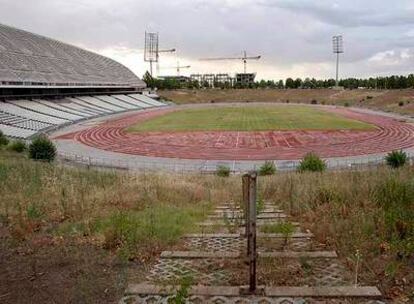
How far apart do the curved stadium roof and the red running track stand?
13818mm

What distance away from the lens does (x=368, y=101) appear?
318 ft

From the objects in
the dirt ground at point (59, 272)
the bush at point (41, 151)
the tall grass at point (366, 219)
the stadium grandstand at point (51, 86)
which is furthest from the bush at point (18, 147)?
the dirt ground at point (59, 272)

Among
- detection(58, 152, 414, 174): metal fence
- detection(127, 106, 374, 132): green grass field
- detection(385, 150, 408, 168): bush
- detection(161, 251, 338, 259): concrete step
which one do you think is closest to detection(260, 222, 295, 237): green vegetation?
detection(161, 251, 338, 259): concrete step

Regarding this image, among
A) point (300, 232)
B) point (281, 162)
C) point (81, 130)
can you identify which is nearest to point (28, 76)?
point (81, 130)

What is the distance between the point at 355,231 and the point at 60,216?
4958mm

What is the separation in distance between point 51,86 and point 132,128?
18.5m

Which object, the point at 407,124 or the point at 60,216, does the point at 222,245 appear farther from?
the point at 407,124

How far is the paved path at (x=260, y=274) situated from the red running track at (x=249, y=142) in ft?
95.7

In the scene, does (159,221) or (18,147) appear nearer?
(159,221)

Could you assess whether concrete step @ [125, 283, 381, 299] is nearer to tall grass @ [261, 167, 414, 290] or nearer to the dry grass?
the dry grass

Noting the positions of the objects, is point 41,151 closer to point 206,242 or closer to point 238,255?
point 206,242

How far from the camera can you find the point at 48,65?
73000mm

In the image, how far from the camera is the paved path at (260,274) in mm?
4719

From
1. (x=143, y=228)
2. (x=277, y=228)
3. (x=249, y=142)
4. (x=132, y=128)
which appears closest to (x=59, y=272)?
(x=143, y=228)
